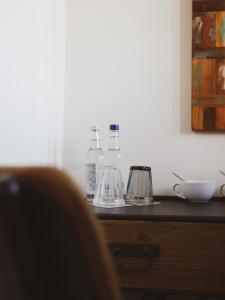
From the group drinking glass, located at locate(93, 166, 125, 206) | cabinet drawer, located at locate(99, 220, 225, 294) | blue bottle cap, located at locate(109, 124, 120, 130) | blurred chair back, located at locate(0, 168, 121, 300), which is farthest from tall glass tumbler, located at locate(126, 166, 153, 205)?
blurred chair back, located at locate(0, 168, 121, 300)

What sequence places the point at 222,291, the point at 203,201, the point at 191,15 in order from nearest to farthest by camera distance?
the point at 222,291 < the point at 203,201 < the point at 191,15

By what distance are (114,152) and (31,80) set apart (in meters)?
0.45

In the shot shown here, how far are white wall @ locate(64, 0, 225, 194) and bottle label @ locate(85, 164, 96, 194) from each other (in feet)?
0.41

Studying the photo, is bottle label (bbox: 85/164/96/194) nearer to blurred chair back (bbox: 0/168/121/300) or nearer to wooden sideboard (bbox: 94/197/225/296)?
wooden sideboard (bbox: 94/197/225/296)

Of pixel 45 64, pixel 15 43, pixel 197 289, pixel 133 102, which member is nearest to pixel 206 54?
pixel 133 102

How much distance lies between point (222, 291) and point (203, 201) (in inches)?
17.6

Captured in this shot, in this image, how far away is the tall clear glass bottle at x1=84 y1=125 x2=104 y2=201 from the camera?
5.35 feet

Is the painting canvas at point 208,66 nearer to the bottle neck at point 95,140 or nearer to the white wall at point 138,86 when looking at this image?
the white wall at point 138,86

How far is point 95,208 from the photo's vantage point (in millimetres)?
1396

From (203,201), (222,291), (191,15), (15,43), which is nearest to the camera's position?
(222,291)

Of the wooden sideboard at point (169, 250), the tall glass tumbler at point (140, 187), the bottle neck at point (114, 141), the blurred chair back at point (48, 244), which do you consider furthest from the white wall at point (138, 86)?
the blurred chair back at point (48, 244)

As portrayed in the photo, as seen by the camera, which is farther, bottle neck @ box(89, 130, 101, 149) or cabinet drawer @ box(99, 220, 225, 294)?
bottle neck @ box(89, 130, 101, 149)

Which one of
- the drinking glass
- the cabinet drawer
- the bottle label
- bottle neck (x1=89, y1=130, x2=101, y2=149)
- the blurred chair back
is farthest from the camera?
bottle neck (x1=89, y1=130, x2=101, y2=149)

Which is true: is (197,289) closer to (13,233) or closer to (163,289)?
(163,289)
